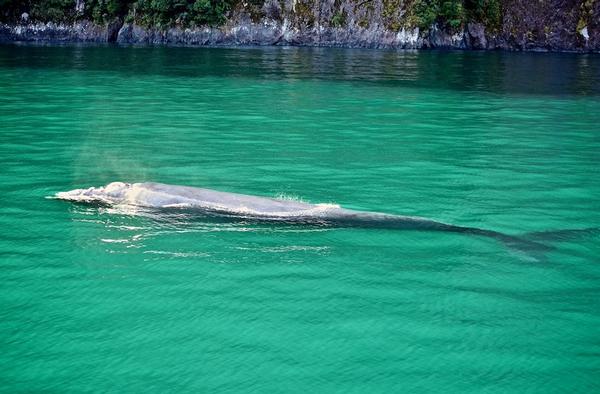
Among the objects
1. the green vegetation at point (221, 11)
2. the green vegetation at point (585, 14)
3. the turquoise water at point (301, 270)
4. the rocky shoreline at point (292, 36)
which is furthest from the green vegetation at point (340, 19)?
the turquoise water at point (301, 270)

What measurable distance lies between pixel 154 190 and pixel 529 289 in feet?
17.7

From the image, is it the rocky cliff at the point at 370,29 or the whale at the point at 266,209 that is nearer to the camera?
the whale at the point at 266,209

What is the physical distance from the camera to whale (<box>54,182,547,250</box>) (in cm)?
973

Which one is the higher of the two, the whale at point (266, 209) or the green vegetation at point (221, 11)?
the green vegetation at point (221, 11)

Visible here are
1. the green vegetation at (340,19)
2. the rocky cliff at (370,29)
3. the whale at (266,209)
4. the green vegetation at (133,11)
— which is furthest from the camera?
the green vegetation at (133,11)

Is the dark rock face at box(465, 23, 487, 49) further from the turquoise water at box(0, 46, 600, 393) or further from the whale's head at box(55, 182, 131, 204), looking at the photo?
the whale's head at box(55, 182, 131, 204)

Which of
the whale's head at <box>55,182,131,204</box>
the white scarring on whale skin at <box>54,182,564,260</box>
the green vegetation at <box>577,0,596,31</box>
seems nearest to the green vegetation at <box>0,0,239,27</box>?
the green vegetation at <box>577,0,596,31</box>

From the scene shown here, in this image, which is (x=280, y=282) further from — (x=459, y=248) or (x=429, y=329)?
(x=459, y=248)

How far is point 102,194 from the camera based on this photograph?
10.8m

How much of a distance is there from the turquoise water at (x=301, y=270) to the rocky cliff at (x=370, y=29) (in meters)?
53.4

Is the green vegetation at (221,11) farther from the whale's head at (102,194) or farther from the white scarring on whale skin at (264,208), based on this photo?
the white scarring on whale skin at (264,208)

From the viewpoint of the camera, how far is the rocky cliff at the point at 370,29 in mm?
69000

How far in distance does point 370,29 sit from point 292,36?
800 centimetres

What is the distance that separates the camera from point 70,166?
13.8m
